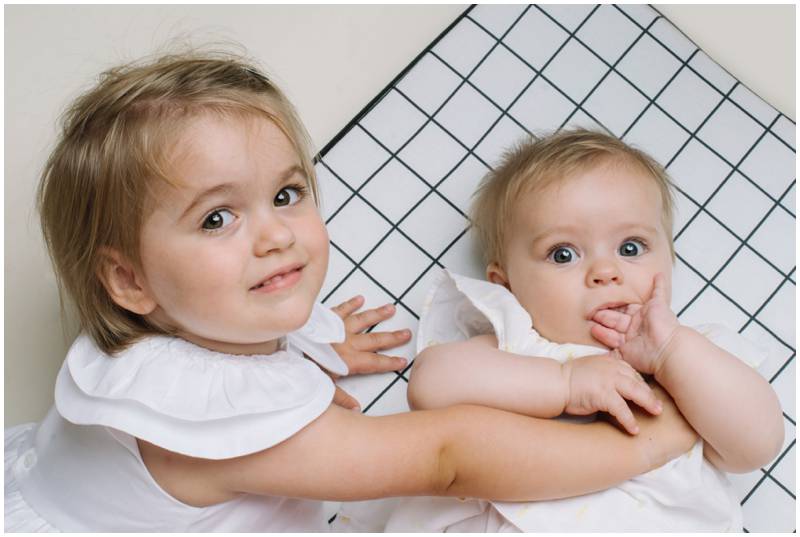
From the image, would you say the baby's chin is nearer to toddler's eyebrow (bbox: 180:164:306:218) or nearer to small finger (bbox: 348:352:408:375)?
small finger (bbox: 348:352:408:375)

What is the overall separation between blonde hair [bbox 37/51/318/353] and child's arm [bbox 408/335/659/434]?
314 millimetres

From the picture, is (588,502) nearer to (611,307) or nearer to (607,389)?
(607,389)

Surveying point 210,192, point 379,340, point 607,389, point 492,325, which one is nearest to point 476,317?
point 492,325

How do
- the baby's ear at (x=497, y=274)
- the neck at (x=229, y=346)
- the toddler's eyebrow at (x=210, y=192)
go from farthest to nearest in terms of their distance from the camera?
the baby's ear at (x=497, y=274), the neck at (x=229, y=346), the toddler's eyebrow at (x=210, y=192)

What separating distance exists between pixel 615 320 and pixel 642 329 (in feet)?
0.11

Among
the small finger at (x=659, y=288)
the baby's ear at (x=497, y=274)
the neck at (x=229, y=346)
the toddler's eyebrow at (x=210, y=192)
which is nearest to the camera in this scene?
the toddler's eyebrow at (x=210, y=192)

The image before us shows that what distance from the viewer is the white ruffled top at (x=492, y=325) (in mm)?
1040

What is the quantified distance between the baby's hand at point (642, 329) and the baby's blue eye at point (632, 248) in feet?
0.13

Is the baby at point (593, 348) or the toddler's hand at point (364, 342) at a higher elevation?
the baby at point (593, 348)

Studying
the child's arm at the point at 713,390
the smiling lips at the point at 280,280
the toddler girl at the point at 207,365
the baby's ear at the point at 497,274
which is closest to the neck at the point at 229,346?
the toddler girl at the point at 207,365

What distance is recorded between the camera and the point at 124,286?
2.83 feet

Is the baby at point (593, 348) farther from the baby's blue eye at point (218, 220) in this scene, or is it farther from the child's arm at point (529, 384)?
the baby's blue eye at point (218, 220)

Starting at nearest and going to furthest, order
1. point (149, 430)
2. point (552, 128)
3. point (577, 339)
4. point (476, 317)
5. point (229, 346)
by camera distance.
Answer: point (149, 430) → point (229, 346) → point (577, 339) → point (476, 317) → point (552, 128)

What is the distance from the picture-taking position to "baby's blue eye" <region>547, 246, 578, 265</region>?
41.3 inches
